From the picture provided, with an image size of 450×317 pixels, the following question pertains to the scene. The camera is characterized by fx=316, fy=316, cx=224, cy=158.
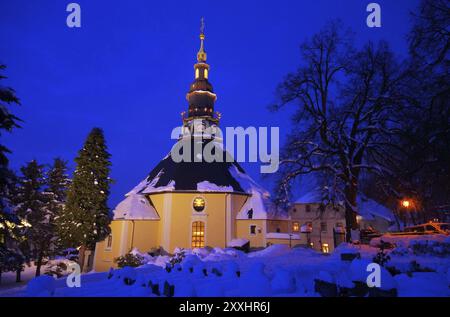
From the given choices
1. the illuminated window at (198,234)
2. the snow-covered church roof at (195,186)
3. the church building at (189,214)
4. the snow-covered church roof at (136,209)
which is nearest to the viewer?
the church building at (189,214)

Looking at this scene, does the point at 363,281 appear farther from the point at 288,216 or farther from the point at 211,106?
the point at 211,106

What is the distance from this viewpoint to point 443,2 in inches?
579

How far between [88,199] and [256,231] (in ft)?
51.0

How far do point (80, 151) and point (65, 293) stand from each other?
2017 cm

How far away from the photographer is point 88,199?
25.4 meters

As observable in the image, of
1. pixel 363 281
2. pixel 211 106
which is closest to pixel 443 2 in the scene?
pixel 363 281

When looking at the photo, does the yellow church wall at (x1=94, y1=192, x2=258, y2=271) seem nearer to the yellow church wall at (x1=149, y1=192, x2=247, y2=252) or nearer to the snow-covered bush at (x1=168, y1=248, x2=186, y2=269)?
the yellow church wall at (x1=149, y1=192, x2=247, y2=252)

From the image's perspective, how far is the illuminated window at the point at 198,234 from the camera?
1187 inches

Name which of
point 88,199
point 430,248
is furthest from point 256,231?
point 430,248

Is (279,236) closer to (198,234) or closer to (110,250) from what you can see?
(198,234)

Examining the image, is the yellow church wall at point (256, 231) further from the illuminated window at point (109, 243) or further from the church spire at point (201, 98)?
the church spire at point (201, 98)


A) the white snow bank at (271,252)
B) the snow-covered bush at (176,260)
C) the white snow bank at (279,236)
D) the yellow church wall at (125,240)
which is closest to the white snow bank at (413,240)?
the white snow bank at (271,252)

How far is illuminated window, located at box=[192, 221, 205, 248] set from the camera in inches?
1187

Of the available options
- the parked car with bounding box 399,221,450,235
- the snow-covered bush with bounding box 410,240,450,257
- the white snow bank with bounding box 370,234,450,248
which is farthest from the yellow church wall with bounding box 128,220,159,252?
the snow-covered bush with bounding box 410,240,450,257
